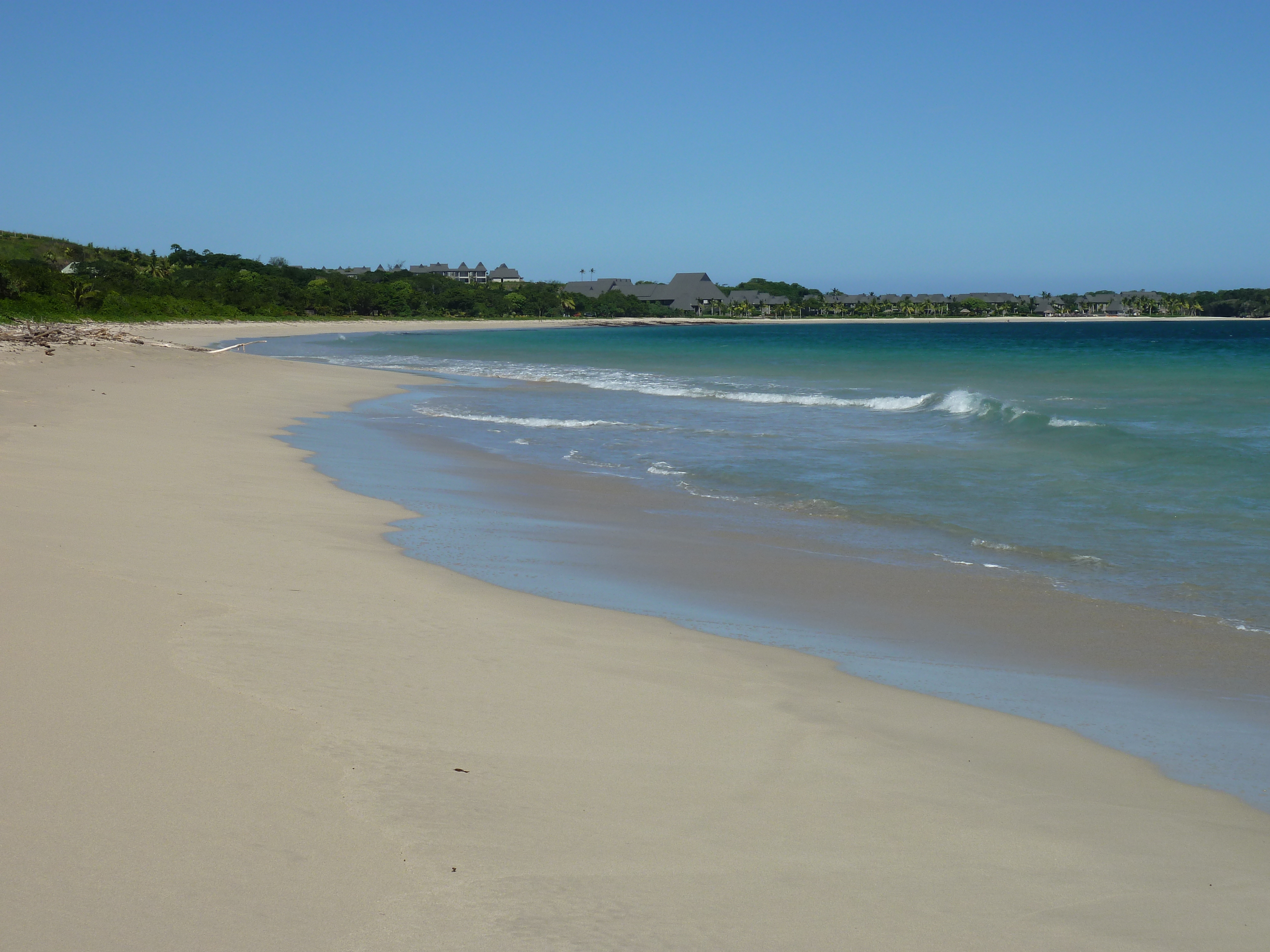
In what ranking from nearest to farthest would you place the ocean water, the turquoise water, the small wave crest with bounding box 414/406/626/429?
the ocean water < the turquoise water < the small wave crest with bounding box 414/406/626/429

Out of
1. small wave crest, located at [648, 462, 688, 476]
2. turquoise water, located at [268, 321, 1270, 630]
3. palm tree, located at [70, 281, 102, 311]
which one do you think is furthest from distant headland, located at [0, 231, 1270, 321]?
small wave crest, located at [648, 462, 688, 476]

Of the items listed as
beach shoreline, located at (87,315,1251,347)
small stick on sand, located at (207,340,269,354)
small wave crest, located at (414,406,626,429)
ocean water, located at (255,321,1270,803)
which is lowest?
ocean water, located at (255,321,1270,803)

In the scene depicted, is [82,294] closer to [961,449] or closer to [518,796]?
[961,449]

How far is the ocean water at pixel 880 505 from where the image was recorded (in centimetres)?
545

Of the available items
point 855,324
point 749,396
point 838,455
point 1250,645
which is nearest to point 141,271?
point 749,396

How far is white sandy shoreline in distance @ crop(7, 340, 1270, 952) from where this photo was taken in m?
2.72

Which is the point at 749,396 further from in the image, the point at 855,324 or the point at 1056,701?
the point at 855,324

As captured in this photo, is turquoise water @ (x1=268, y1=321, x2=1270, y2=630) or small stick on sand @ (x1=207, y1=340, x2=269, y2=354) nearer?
turquoise water @ (x1=268, y1=321, x2=1270, y2=630)

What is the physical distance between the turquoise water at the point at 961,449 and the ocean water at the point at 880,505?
0.06m

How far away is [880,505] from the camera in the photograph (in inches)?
429

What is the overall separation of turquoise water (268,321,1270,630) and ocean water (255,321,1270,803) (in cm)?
6

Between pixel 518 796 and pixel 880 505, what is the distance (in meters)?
8.10

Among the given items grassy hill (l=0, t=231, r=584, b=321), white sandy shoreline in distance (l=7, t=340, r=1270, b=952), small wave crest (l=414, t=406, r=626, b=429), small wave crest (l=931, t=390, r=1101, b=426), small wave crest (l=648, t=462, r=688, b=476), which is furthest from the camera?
Answer: grassy hill (l=0, t=231, r=584, b=321)

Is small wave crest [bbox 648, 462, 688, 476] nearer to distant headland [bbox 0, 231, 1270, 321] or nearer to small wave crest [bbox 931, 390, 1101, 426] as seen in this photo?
small wave crest [bbox 931, 390, 1101, 426]
